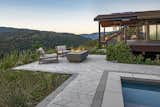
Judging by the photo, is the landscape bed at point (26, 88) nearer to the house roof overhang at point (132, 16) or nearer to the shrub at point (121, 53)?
the shrub at point (121, 53)

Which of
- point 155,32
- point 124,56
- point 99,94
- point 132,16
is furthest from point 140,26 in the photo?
point 99,94

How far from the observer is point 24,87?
5402 millimetres

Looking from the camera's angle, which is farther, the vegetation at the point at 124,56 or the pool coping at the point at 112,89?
the vegetation at the point at 124,56

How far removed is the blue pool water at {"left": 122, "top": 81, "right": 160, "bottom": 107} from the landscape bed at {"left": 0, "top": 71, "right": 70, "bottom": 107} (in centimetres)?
240

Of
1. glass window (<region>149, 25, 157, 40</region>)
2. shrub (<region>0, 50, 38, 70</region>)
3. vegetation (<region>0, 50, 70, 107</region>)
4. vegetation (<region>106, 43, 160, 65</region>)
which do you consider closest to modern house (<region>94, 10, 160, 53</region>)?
glass window (<region>149, 25, 157, 40</region>)

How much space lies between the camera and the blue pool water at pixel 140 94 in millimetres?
4768

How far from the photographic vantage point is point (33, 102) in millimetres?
4336

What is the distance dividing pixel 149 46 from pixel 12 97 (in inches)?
351

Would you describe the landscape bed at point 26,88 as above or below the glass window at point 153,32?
below

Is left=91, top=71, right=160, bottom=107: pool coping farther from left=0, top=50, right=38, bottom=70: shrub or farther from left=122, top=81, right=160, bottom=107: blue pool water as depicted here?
left=0, top=50, right=38, bottom=70: shrub

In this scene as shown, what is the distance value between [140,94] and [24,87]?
13.1 ft

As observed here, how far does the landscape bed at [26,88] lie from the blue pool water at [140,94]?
240cm

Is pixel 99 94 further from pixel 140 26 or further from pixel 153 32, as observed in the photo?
pixel 140 26

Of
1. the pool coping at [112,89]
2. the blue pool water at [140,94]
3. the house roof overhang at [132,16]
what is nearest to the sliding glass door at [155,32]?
the house roof overhang at [132,16]
